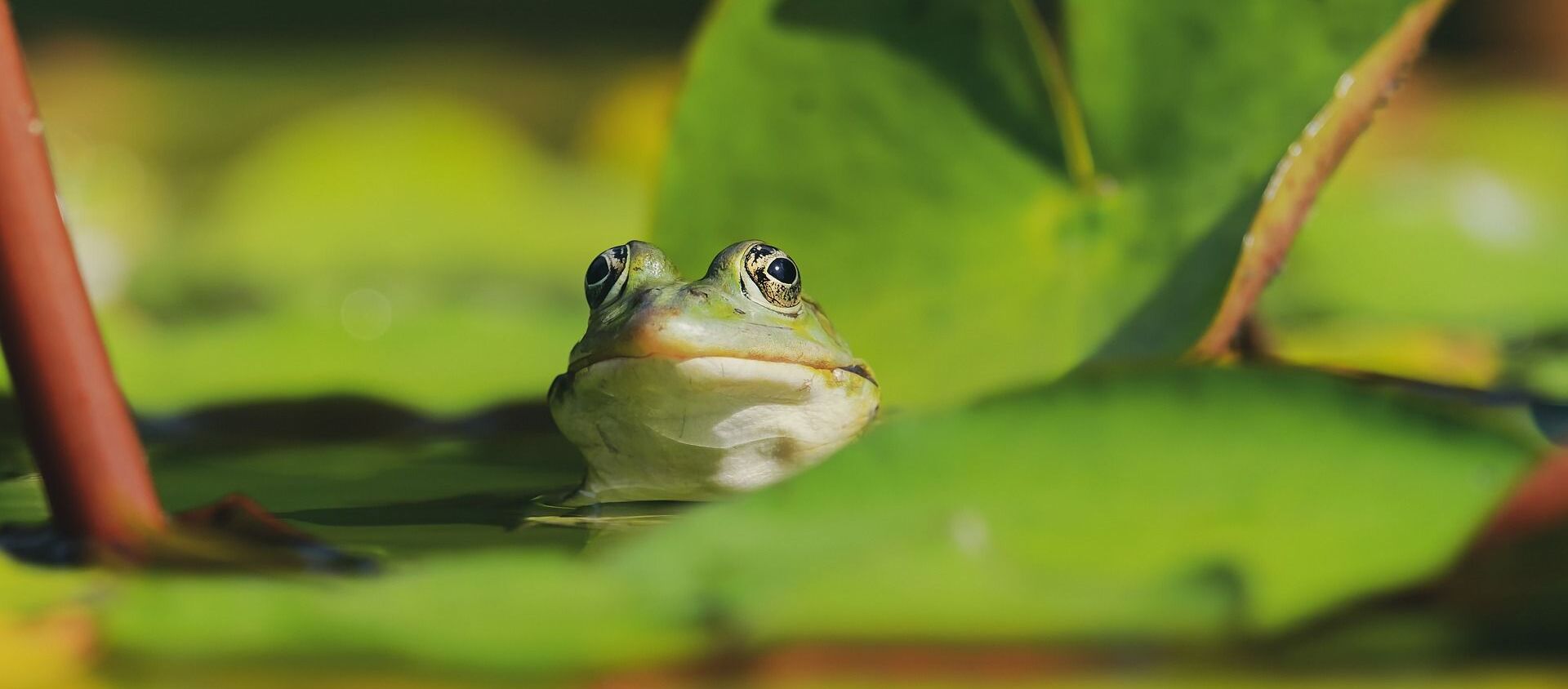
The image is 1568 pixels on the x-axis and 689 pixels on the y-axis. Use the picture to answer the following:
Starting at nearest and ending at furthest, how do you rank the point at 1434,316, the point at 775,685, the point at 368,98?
the point at 775,685 → the point at 1434,316 → the point at 368,98

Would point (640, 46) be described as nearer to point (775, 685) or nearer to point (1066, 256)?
point (1066, 256)

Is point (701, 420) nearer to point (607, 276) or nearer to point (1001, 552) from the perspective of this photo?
point (607, 276)

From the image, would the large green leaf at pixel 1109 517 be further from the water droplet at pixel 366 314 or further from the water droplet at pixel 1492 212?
the water droplet at pixel 1492 212

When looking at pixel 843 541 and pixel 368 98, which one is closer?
pixel 843 541

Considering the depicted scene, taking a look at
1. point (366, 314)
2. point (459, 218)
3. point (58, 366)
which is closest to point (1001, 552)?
point (58, 366)

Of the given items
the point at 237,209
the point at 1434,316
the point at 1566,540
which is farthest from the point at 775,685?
the point at 237,209

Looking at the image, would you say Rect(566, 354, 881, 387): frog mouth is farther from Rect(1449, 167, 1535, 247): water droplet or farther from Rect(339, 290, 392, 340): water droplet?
Rect(1449, 167, 1535, 247): water droplet
